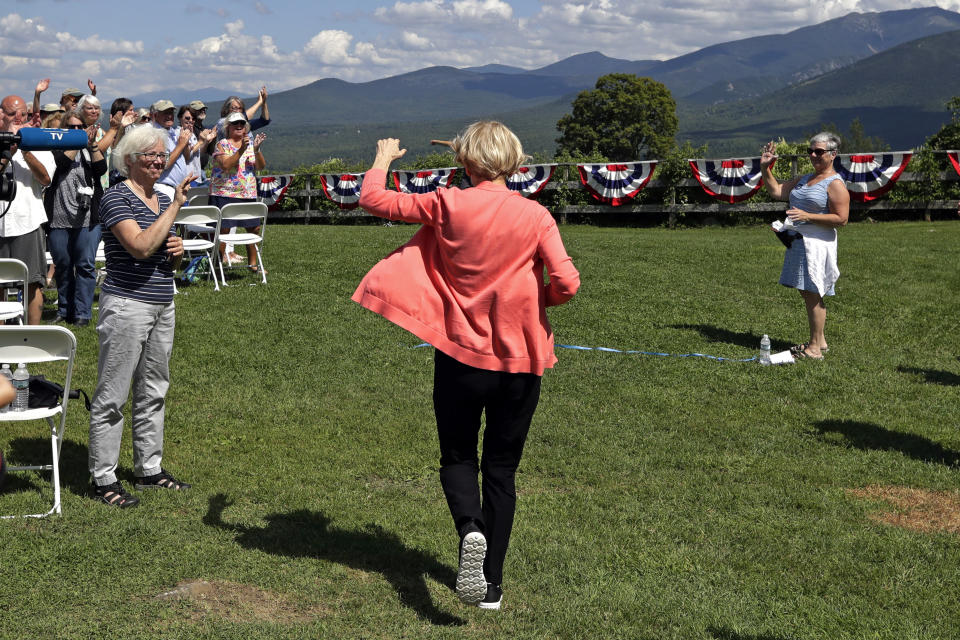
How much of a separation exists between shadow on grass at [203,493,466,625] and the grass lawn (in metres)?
0.02

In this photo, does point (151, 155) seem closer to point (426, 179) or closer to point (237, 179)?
point (237, 179)

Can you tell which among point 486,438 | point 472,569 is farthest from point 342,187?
point 472,569

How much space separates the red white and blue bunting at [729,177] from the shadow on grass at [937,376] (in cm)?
1264

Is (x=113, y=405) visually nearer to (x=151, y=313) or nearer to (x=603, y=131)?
(x=151, y=313)

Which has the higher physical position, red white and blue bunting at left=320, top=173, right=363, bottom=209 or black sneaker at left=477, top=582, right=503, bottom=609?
red white and blue bunting at left=320, top=173, right=363, bottom=209

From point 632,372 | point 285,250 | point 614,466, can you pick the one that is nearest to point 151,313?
point 614,466

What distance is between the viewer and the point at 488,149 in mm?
3941

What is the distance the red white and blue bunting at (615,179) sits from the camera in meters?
22.2

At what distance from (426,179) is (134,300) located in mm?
20163

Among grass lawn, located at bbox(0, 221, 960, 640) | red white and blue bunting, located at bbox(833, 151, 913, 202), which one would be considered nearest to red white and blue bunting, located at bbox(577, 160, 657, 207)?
red white and blue bunting, located at bbox(833, 151, 913, 202)

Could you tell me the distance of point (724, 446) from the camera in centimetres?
682

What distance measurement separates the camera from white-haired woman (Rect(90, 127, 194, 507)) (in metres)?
5.11

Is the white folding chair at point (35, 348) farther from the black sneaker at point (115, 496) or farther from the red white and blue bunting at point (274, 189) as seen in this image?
the red white and blue bunting at point (274, 189)

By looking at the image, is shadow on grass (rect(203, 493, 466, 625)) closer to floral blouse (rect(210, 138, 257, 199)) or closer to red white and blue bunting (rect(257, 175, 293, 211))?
floral blouse (rect(210, 138, 257, 199))
